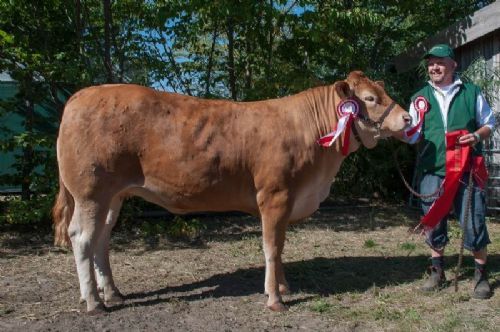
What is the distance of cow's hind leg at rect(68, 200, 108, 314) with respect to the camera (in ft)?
14.9

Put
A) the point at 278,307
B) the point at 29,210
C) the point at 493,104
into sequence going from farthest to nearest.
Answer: the point at 493,104 < the point at 29,210 < the point at 278,307

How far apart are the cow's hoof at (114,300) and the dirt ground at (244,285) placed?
0.25ft

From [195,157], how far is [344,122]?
134 cm

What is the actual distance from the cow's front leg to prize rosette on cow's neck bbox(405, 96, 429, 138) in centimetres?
132

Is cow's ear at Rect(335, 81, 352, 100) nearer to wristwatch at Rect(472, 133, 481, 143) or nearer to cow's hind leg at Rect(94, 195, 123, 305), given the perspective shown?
wristwatch at Rect(472, 133, 481, 143)

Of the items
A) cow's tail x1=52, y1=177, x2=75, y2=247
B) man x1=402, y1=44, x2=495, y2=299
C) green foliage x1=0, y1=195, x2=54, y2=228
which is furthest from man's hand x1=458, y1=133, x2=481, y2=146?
green foliage x1=0, y1=195, x2=54, y2=228

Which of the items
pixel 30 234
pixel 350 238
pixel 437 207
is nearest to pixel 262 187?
pixel 437 207

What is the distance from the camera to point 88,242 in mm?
4539

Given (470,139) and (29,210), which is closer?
(470,139)

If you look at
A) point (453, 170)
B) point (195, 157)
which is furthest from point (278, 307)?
point (453, 170)

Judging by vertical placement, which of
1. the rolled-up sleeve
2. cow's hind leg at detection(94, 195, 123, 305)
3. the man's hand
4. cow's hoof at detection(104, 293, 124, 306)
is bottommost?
cow's hoof at detection(104, 293, 124, 306)

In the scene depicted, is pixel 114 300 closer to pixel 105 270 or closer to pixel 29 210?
pixel 105 270

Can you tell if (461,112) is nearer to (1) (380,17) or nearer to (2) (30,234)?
(1) (380,17)

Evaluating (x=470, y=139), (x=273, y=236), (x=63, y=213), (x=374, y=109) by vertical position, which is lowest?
(x=273, y=236)
